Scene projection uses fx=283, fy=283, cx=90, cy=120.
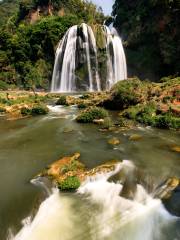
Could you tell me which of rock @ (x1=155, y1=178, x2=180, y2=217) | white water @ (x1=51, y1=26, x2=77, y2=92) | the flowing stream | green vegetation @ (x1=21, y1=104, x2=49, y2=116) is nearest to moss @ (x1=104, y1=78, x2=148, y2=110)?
green vegetation @ (x1=21, y1=104, x2=49, y2=116)

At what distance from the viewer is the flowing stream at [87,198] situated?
9508 millimetres

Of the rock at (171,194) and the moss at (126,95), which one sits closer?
the rock at (171,194)

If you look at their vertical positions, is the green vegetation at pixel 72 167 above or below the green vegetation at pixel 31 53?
below

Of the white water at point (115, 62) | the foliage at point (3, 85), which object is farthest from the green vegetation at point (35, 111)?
the white water at point (115, 62)

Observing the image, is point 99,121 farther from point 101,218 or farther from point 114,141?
point 101,218

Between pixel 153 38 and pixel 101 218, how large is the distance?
4802 centimetres

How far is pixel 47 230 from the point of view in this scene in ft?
31.2

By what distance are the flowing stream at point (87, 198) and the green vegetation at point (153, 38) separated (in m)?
33.4

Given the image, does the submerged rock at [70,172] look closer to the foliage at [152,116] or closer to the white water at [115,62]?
the foliage at [152,116]

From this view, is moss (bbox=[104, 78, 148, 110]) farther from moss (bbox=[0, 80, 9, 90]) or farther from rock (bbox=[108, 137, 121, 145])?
moss (bbox=[0, 80, 9, 90])

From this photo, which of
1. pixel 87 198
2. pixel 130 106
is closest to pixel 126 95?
pixel 130 106

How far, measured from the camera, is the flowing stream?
31.2ft

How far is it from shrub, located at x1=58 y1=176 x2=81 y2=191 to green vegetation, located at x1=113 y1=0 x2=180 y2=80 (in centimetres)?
3778

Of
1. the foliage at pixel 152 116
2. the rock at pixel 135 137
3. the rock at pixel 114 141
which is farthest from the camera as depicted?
the foliage at pixel 152 116
